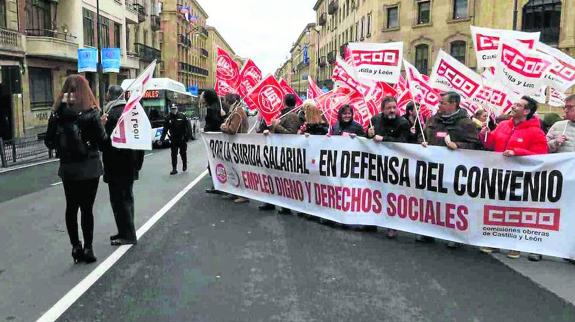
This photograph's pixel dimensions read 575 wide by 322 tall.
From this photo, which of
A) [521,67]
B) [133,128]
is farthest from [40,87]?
[521,67]

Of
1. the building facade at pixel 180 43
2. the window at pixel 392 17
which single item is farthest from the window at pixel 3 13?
the building facade at pixel 180 43

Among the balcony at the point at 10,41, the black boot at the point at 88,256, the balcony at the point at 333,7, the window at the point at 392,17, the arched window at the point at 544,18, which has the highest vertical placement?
the balcony at the point at 333,7

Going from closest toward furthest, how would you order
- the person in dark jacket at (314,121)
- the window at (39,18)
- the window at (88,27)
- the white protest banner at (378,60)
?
the white protest banner at (378,60), the person in dark jacket at (314,121), the window at (39,18), the window at (88,27)

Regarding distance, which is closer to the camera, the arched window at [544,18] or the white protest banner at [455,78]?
the white protest banner at [455,78]

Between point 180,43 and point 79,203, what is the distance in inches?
2616

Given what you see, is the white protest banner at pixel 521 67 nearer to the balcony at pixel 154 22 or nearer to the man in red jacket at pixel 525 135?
the man in red jacket at pixel 525 135

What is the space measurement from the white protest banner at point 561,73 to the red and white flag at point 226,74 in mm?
6442

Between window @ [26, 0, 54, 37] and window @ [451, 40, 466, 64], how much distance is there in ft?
96.7

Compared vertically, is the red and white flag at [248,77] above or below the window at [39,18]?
below

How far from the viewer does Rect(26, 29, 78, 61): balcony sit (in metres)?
25.0

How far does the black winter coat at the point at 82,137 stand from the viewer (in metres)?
5.08

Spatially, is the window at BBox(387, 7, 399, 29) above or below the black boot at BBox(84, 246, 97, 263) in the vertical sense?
above

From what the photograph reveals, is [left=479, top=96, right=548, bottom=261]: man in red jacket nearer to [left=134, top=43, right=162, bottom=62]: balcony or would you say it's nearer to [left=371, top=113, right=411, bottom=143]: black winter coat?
[left=371, top=113, right=411, bottom=143]: black winter coat

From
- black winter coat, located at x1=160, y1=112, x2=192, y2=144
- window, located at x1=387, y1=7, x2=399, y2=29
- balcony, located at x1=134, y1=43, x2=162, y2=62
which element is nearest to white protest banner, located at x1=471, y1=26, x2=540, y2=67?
black winter coat, located at x1=160, y1=112, x2=192, y2=144
